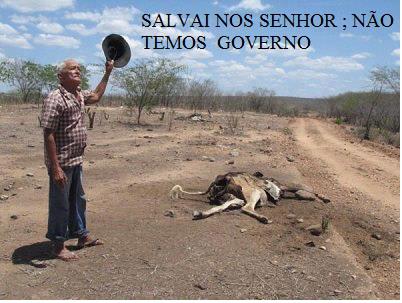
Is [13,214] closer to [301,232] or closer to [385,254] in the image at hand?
[301,232]

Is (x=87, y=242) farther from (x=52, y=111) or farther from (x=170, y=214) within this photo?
(x=52, y=111)

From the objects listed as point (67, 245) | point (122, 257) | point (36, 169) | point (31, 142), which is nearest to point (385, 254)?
point (122, 257)

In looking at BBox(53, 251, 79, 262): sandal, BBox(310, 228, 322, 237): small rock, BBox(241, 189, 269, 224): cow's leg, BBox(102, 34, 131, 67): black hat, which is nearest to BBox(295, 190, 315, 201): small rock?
BBox(241, 189, 269, 224): cow's leg

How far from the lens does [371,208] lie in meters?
7.58

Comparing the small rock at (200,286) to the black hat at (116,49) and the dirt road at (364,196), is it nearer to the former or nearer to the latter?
the dirt road at (364,196)

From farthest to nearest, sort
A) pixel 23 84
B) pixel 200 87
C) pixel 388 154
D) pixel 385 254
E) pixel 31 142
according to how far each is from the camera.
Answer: pixel 200 87
pixel 23 84
pixel 388 154
pixel 31 142
pixel 385 254

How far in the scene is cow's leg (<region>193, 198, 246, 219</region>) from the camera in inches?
235

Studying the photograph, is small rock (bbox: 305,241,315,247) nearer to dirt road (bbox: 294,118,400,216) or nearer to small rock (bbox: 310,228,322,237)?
small rock (bbox: 310,228,322,237)

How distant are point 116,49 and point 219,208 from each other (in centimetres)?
237

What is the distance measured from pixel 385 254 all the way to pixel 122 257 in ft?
9.62

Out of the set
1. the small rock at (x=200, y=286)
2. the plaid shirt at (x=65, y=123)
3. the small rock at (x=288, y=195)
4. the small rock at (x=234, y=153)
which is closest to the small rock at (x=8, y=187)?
the plaid shirt at (x=65, y=123)

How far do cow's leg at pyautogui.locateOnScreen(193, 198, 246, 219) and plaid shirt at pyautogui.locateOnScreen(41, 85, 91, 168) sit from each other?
1.88m

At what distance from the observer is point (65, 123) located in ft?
14.4

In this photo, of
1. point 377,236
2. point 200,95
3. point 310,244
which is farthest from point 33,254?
point 200,95
